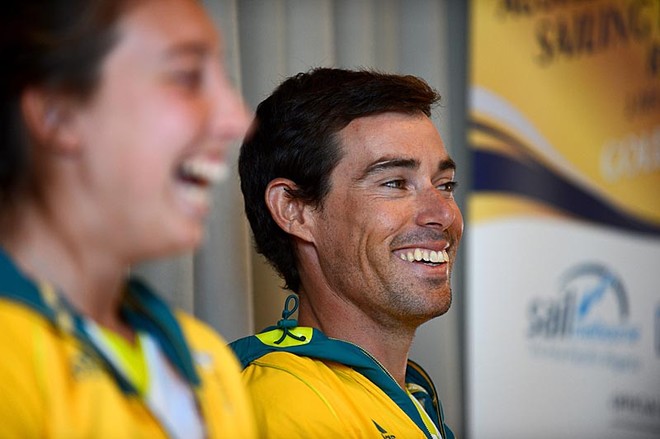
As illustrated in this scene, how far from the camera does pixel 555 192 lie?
92.1 inches

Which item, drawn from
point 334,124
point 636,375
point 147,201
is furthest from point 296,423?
point 636,375

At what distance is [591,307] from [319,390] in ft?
4.31

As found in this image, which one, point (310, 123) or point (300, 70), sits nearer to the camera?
point (310, 123)

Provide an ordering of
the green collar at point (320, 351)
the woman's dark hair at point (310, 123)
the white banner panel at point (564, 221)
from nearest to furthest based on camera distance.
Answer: the green collar at point (320, 351), the woman's dark hair at point (310, 123), the white banner panel at point (564, 221)

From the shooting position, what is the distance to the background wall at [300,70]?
5.81ft

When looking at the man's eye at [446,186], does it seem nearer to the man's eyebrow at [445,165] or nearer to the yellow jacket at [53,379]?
the man's eyebrow at [445,165]

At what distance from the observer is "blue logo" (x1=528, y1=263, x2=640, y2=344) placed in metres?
2.29

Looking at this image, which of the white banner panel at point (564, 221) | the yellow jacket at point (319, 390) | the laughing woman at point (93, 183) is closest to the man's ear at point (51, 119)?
the laughing woman at point (93, 183)

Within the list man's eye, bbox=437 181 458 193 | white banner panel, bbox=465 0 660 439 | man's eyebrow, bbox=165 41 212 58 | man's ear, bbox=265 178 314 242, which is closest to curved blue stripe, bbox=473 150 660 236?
white banner panel, bbox=465 0 660 439

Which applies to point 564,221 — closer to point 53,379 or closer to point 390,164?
point 390,164

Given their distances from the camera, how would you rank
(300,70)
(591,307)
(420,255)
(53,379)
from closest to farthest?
(53,379)
(420,255)
(300,70)
(591,307)

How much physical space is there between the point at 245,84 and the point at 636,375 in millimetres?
1226

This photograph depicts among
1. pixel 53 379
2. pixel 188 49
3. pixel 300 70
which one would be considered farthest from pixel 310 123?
pixel 53 379

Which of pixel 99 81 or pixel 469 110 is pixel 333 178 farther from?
pixel 469 110
